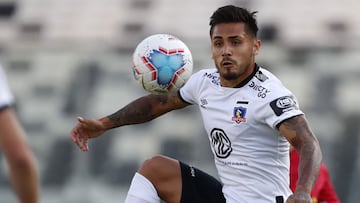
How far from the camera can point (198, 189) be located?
614 cm

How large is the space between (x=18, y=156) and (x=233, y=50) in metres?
2.06

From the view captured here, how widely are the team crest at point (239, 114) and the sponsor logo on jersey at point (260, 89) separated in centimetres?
14

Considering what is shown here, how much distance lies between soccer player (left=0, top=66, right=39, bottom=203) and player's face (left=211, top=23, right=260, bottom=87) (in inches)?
77.3

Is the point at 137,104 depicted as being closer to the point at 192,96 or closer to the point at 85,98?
the point at 192,96

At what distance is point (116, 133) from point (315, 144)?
5032mm

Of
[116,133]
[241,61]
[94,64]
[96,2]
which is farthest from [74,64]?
[241,61]

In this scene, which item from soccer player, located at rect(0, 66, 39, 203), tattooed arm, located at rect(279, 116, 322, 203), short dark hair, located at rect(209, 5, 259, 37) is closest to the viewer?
soccer player, located at rect(0, 66, 39, 203)

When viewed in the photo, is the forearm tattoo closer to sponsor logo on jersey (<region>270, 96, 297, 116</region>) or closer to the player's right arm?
the player's right arm

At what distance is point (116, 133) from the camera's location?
1025 cm

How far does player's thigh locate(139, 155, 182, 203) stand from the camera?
239 inches

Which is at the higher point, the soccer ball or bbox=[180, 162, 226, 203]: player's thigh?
the soccer ball

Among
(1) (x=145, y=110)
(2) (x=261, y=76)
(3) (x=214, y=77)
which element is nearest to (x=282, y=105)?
(2) (x=261, y=76)

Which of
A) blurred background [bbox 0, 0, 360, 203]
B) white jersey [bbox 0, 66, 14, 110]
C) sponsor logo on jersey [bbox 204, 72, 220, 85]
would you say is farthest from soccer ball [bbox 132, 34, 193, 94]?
blurred background [bbox 0, 0, 360, 203]

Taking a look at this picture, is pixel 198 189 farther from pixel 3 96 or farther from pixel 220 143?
pixel 3 96
